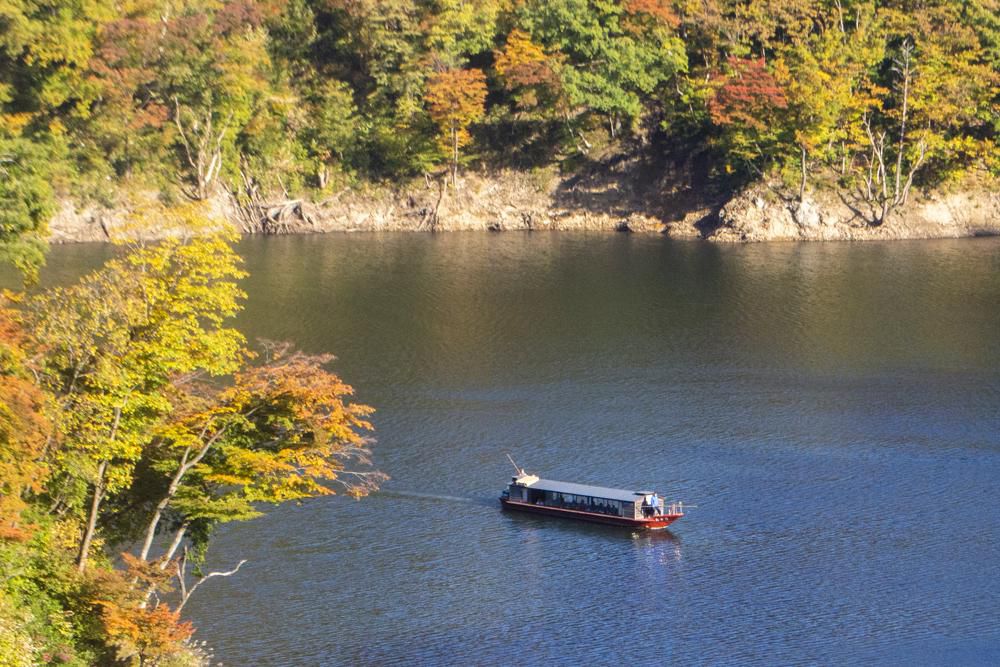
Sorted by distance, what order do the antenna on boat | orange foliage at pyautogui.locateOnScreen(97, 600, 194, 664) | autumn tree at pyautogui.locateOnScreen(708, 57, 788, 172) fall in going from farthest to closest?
autumn tree at pyautogui.locateOnScreen(708, 57, 788, 172)
the antenna on boat
orange foliage at pyautogui.locateOnScreen(97, 600, 194, 664)

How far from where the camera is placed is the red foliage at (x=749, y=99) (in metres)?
89.7

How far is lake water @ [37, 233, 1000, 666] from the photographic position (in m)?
34.5

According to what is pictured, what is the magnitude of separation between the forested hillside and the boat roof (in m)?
48.9

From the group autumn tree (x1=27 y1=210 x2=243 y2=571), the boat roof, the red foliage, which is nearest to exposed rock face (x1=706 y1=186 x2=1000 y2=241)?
the red foliage

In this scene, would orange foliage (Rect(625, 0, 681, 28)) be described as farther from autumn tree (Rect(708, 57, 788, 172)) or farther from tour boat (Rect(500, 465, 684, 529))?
tour boat (Rect(500, 465, 684, 529))

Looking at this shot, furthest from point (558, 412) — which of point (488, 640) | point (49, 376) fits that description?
point (49, 376)

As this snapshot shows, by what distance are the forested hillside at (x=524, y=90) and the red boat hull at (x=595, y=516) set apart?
4888 centimetres

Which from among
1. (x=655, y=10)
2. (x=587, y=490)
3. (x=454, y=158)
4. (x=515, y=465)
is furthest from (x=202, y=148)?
(x=587, y=490)

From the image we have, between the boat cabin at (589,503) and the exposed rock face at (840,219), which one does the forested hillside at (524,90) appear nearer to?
the exposed rock face at (840,219)

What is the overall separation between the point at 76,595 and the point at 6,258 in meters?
17.2


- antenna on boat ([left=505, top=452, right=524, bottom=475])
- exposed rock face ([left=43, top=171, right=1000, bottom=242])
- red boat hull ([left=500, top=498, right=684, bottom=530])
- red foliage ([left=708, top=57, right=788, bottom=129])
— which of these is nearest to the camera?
red boat hull ([left=500, top=498, right=684, bottom=530])

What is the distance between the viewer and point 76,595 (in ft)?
92.8

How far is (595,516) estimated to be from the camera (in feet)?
138

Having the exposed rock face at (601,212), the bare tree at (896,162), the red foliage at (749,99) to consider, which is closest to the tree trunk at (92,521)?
the exposed rock face at (601,212)
